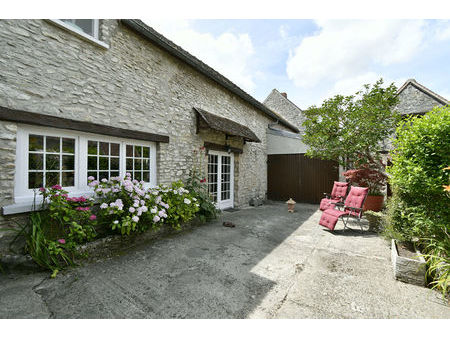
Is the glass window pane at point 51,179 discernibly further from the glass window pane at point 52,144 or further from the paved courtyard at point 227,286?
the paved courtyard at point 227,286

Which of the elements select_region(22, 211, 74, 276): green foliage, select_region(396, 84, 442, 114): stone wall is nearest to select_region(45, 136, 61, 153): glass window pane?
select_region(22, 211, 74, 276): green foliage

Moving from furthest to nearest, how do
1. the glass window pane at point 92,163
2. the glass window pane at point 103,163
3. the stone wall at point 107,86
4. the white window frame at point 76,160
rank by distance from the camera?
the glass window pane at point 103,163 → the glass window pane at point 92,163 → the white window frame at point 76,160 → the stone wall at point 107,86

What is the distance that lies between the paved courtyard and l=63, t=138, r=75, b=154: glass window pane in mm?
2067

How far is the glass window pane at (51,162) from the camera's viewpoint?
11.2 ft

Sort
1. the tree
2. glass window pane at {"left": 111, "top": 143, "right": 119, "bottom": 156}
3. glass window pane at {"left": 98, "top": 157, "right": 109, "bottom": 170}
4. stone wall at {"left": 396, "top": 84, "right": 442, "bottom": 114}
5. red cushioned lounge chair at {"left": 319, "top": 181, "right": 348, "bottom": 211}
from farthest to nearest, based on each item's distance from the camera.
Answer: stone wall at {"left": 396, "top": 84, "right": 442, "bottom": 114} → red cushioned lounge chair at {"left": 319, "top": 181, "right": 348, "bottom": 211} → the tree → glass window pane at {"left": 111, "top": 143, "right": 119, "bottom": 156} → glass window pane at {"left": 98, "top": 157, "right": 109, "bottom": 170}

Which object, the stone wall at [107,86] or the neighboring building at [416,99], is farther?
the neighboring building at [416,99]

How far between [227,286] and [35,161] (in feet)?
12.2

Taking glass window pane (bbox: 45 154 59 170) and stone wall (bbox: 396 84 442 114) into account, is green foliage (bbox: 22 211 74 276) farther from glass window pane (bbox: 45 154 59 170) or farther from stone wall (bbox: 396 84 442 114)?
stone wall (bbox: 396 84 442 114)

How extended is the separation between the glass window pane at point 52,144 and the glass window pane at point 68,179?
0.45 meters

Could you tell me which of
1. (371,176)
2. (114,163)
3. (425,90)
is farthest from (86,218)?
(425,90)

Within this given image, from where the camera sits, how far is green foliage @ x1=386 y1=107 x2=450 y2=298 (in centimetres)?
269

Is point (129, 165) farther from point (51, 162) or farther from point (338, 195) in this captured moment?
point (338, 195)

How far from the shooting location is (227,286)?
258 centimetres

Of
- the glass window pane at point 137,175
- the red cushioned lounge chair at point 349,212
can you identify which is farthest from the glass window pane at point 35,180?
the red cushioned lounge chair at point 349,212
